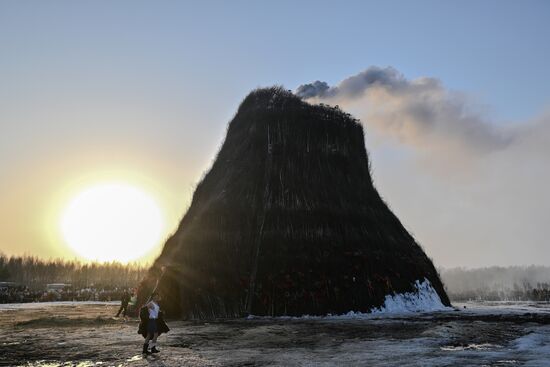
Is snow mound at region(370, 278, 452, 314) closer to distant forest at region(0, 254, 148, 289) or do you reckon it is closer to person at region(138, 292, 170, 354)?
person at region(138, 292, 170, 354)

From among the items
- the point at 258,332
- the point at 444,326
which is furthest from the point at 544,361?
the point at 258,332

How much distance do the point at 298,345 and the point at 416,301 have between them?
18335 mm

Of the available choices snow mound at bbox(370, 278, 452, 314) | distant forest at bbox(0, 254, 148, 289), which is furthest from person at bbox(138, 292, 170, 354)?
distant forest at bbox(0, 254, 148, 289)

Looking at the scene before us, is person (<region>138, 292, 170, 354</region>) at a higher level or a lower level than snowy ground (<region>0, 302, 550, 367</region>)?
higher

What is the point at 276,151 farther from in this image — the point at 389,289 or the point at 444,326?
the point at 444,326

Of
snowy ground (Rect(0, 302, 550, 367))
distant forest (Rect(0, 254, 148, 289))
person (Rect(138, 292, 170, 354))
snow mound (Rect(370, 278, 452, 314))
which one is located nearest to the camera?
snowy ground (Rect(0, 302, 550, 367))

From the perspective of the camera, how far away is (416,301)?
30.9 m

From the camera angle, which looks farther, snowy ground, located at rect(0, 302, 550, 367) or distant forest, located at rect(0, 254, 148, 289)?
distant forest, located at rect(0, 254, 148, 289)

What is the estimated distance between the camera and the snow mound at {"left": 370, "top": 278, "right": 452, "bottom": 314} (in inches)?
1147

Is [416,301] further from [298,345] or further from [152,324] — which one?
[152,324]

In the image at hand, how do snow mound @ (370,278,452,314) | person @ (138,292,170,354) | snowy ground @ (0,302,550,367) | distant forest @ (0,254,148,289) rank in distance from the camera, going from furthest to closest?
1. distant forest @ (0,254,148,289)
2. snow mound @ (370,278,452,314)
3. person @ (138,292,170,354)
4. snowy ground @ (0,302,550,367)

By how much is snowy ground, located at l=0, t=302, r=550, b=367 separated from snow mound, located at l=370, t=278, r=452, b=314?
6526 mm

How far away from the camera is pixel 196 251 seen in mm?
30234

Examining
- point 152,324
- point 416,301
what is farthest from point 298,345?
point 416,301
